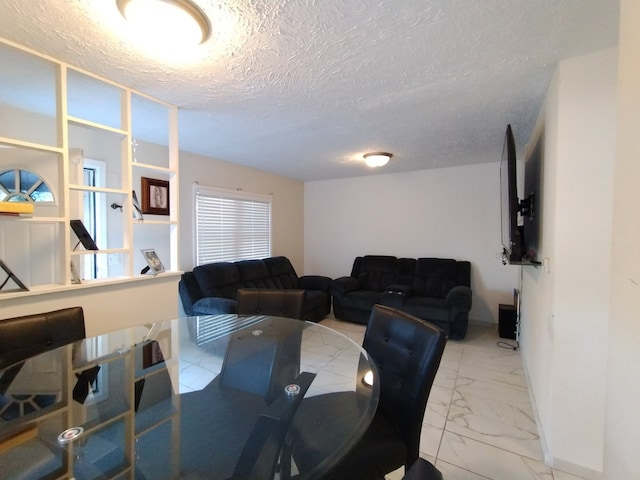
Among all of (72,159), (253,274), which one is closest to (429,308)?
(253,274)

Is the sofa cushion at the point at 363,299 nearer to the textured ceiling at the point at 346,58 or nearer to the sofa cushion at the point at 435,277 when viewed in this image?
the sofa cushion at the point at 435,277

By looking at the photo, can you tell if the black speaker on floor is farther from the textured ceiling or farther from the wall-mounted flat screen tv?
the textured ceiling

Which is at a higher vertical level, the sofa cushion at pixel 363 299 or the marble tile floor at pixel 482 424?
the sofa cushion at pixel 363 299

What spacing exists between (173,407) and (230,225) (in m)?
3.15

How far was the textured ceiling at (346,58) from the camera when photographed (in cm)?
125

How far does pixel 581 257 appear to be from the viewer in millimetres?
1526

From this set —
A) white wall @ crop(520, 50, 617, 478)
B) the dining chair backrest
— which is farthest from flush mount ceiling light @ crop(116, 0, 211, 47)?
white wall @ crop(520, 50, 617, 478)

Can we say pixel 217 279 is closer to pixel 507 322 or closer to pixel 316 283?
pixel 316 283

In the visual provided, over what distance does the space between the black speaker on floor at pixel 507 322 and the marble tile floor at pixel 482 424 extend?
0.52 m

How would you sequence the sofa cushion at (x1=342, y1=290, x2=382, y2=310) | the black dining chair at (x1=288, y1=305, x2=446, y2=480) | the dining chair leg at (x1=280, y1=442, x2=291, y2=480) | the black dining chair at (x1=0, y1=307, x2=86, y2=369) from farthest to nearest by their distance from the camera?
the sofa cushion at (x1=342, y1=290, x2=382, y2=310), the black dining chair at (x1=0, y1=307, x2=86, y2=369), the black dining chair at (x1=288, y1=305, x2=446, y2=480), the dining chair leg at (x1=280, y1=442, x2=291, y2=480)

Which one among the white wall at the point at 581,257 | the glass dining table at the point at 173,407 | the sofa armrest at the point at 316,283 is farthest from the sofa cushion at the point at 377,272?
the white wall at the point at 581,257

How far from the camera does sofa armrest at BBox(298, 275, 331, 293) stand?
4.50 meters

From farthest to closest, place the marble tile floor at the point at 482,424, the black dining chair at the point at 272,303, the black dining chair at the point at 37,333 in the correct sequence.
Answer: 1. the black dining chair at the point at 272,303
2. the marble tile floor at the point at 482,424
3. the black dining chair at the point at 37,333

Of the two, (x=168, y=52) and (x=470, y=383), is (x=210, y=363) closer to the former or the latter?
(x=168, y=52)
